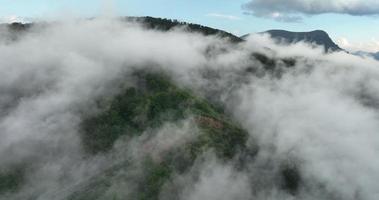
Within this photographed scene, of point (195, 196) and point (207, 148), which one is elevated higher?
point (207, 148)

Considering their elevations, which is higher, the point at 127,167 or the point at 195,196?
the point at 127,167

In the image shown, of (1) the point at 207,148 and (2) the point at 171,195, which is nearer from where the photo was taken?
(2) the point at 171,195

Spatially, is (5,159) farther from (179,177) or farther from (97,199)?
(179,177)

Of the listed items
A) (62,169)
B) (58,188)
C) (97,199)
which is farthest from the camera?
(62,169)

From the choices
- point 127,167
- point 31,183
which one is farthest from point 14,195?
point 127,167

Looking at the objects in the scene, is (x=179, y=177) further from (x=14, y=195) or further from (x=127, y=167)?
(x=14, y=195)

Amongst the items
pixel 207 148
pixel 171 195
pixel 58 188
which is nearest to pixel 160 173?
pixel 171 195

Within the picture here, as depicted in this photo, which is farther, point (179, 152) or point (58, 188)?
point (179, 152)

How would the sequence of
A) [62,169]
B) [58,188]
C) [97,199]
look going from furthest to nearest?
[62,169] < [58,188] < [97,199]
